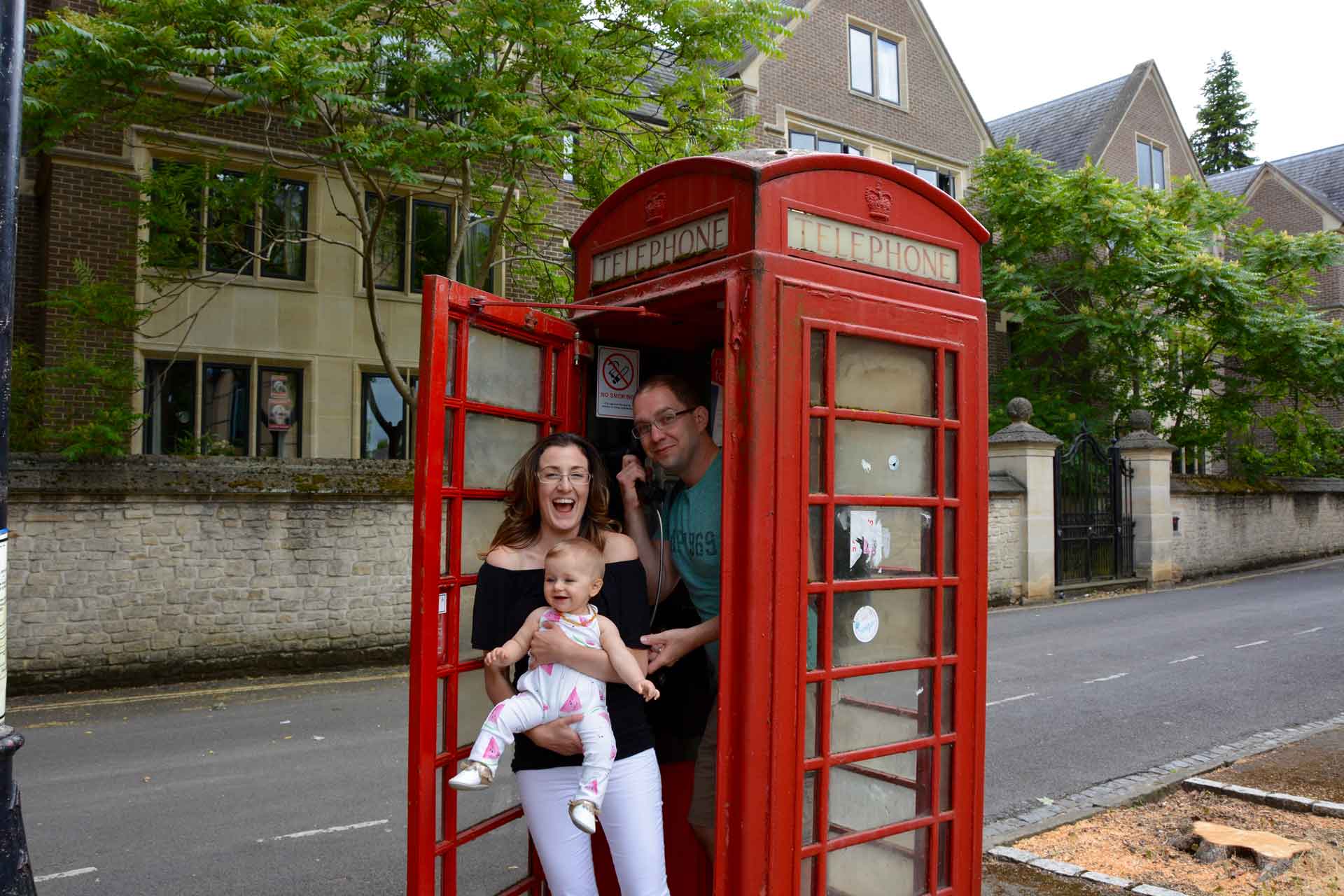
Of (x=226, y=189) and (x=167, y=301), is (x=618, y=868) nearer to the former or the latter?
(x=226, y=189)

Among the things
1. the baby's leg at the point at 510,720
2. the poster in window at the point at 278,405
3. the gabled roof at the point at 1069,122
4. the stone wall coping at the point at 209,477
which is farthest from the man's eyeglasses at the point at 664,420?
the gabled roof at the point at 1069,122

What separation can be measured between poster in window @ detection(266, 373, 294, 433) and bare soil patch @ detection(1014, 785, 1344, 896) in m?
12.9

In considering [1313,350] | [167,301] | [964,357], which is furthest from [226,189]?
[1313,350]

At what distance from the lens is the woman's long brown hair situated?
3.22 m

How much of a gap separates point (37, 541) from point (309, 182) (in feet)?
24.3

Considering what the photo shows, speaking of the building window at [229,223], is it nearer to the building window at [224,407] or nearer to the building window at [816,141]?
the building window at [224,407]

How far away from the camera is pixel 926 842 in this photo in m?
3.49

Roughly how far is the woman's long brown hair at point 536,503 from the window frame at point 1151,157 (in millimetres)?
28709

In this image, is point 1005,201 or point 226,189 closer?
point 226,189

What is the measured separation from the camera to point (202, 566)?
1085 centimetres

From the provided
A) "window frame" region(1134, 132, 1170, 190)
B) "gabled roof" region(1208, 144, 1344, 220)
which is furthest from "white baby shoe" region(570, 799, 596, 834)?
"gabled roof" region(1208, 144, 1344, 220)

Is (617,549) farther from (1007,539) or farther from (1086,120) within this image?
(1086,120)

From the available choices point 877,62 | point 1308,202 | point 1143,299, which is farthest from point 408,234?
point 1308,202

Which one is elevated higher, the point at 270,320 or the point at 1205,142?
the point at 1205,142
